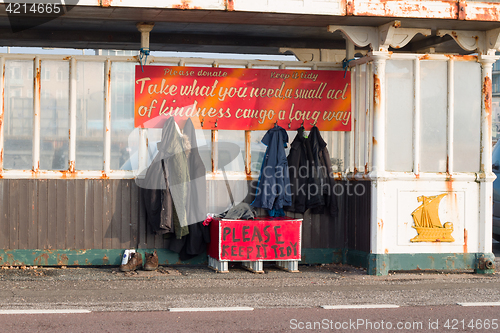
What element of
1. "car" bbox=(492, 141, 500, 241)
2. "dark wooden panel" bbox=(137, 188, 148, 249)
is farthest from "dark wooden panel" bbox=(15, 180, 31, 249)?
"car" bbox=(492, 141, 500, 241)

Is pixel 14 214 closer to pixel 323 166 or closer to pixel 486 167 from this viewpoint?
pixel 323 166

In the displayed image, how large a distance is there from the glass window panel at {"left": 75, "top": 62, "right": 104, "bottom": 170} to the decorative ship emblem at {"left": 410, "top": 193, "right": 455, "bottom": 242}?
4.49 meters

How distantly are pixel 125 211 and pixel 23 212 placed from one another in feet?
4.56

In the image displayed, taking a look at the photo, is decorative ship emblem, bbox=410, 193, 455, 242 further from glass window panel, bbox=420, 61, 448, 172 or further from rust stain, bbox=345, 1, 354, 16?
rust stain, bbox=345, 1, 354, 16

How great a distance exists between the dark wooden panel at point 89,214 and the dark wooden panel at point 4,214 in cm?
105

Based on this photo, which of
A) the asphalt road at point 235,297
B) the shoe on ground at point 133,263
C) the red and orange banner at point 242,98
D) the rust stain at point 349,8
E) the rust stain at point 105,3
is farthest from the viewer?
the red and orange banner at point 242,98

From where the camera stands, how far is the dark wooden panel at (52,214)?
8992mm

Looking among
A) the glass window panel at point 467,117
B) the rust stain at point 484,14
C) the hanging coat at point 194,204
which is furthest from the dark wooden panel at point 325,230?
the rust stain at point 484,14

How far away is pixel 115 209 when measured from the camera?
9.14 metres

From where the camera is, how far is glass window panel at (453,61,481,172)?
29.9 ft

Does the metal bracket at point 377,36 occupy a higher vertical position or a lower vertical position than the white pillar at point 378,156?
higher

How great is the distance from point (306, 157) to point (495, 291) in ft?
10.4

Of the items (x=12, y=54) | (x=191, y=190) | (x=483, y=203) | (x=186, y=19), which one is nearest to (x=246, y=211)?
(x=191, y=190)

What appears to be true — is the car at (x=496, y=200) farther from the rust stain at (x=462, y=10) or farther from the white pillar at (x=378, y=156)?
the rust stain at (x=462, y=10)
